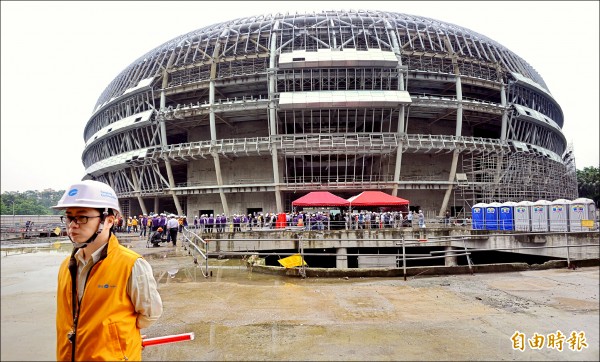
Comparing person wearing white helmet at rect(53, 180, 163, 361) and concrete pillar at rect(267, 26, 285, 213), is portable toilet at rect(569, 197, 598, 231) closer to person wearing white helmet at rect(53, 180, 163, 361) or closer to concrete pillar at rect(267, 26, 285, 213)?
person wearing white helmet at rect(53, 180, 163, 361)

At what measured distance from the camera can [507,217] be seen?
20141 millimetres

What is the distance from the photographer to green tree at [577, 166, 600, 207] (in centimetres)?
5904

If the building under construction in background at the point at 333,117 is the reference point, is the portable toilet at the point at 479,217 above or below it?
below

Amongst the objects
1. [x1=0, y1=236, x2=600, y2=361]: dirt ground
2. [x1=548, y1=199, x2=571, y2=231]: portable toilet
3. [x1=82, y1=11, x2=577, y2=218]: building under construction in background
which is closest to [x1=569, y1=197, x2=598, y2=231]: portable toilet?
[x1=548, y1=199, x2=571, y2=231]: portable toilet

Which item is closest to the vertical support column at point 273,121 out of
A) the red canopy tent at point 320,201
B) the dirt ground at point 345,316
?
the red canopy tent at point 320,201

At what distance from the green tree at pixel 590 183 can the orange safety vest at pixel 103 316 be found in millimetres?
76375

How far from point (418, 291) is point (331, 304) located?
7.37ft

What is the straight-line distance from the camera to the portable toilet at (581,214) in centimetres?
Result: 1576

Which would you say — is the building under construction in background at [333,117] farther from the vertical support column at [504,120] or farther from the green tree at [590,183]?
the green tree at [590,183]

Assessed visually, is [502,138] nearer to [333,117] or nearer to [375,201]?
[333,117]

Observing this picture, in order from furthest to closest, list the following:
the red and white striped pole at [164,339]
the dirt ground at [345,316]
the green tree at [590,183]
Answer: the green tree at [590,183] < the dirt ground at [345,316] < the red and white striped pole at [164,339]

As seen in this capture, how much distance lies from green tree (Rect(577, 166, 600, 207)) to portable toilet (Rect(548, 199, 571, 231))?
55718 mm

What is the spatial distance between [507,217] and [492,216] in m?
0.93

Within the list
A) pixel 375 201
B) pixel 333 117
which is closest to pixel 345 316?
pixel 375 201
